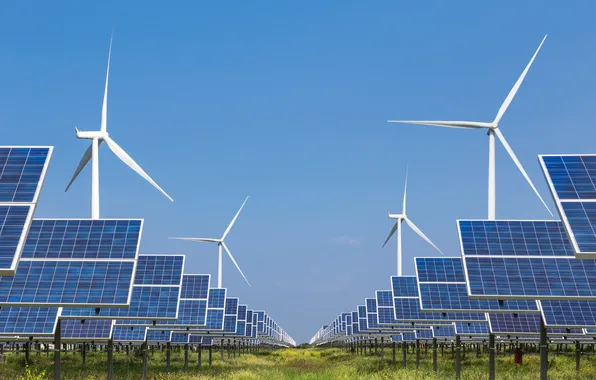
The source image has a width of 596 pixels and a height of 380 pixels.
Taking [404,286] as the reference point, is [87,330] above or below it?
below

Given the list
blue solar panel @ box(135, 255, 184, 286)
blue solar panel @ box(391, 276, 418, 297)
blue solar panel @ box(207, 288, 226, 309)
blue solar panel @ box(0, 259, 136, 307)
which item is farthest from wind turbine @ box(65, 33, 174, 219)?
blue solar panel @ box(391, 276, 418, 297)

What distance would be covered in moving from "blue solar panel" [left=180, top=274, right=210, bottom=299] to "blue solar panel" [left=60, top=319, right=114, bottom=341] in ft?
54.5

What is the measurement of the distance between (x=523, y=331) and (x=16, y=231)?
1158 inches

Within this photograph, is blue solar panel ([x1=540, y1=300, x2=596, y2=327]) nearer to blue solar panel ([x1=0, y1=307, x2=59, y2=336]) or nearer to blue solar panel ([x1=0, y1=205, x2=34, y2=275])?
blue solar panel ([x1=0, y1=205, x2=34, y2=275])

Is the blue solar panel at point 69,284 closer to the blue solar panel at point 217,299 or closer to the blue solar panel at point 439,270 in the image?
the blue solar panel at point 439,270

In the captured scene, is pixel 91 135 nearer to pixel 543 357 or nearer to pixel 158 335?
pixel 158 335

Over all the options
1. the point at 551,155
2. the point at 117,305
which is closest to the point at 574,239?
the point at 551,155

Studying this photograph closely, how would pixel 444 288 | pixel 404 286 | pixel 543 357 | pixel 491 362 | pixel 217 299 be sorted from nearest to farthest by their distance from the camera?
1. pixel 543 357
2. pixel 491 362
3. pixel 444 288
4. pixel 404 286
5. pixel 217 299

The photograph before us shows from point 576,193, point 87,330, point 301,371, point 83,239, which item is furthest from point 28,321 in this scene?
point 301,371

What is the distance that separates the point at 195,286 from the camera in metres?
60.4

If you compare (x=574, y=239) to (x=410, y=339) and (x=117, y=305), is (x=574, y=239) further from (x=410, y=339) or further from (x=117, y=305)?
(x=410, y=339)

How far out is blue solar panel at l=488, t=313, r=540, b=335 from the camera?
4256cm

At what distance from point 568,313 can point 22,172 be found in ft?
84.3

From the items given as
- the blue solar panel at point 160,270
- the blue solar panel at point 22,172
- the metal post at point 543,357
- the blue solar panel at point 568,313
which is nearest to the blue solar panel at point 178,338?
the blue solar panel at point 160,270
